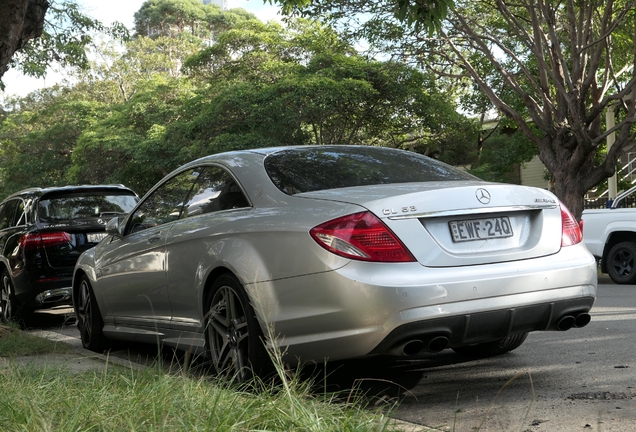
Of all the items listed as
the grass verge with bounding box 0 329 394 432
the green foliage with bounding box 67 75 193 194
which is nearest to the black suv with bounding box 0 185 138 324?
the grass verge with bounding box 0 329 394 432

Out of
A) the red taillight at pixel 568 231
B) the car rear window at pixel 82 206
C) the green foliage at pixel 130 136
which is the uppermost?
the green foliage at pixel 130 136

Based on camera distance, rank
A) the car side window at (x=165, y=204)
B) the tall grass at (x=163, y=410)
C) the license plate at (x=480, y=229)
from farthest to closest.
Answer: the car side window at (x=165, y=204), the license plate at (x=480, y=229), the tall grass at (x=163, y=410)

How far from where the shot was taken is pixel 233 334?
5223 millimetres

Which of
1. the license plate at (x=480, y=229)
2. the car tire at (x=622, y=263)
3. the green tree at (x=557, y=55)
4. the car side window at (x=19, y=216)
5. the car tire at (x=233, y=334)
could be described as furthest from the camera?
the green tree at (x=557, y=55)

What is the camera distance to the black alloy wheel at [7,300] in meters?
9.88

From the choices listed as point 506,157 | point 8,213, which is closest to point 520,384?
point 8,213

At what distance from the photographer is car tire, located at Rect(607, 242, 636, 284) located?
12.8m

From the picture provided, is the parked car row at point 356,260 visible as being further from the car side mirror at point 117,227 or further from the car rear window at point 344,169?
the car side mirror at point 117,227

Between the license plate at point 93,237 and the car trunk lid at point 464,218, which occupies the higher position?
the car trunk lid at point 464,218

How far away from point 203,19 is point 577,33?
7196cm

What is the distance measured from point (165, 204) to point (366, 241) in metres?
2.50

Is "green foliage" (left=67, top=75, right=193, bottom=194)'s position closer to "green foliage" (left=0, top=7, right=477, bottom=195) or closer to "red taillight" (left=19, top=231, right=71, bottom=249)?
"green foliage" (left=0, top=7, right=477, bottom=195)

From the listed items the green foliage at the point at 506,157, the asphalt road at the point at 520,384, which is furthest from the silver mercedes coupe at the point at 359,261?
the green foliage at the point at 506,157

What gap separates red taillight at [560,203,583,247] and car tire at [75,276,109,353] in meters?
4.30
